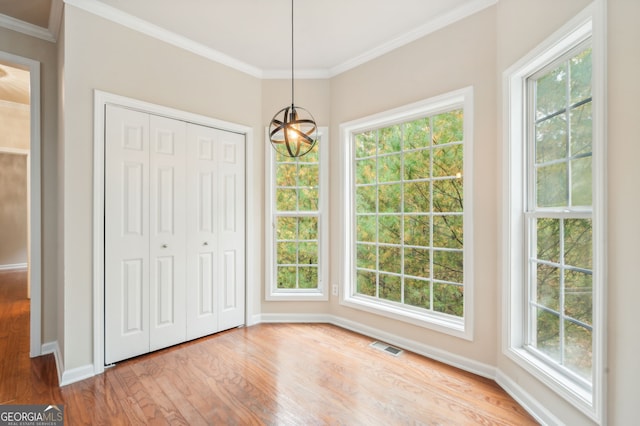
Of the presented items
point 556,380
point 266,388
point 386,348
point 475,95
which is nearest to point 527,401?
point 556,380

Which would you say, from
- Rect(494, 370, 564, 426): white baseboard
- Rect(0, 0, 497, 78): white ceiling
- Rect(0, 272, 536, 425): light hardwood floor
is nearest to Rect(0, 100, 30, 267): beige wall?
Rect(0, 272, 536, 425): light hardwood floor

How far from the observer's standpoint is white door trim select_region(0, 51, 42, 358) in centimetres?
270

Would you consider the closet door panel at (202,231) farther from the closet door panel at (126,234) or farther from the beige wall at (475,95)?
the beige wall at (475,95)

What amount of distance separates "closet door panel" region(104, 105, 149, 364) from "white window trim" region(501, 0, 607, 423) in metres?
2.93

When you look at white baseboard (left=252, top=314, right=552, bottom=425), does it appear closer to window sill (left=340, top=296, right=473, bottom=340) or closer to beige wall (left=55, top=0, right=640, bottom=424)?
beige wall (left=55, top=0, right=640, bottom=424)

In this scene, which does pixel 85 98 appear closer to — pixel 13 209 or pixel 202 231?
pixel 202 231

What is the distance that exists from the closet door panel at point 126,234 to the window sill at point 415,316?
80.3 inches

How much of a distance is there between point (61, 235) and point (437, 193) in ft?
10.4

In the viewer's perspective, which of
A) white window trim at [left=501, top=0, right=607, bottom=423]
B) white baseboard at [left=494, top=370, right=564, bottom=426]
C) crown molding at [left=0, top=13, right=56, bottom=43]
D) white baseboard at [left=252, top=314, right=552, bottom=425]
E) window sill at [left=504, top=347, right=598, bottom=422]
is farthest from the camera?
crown molding at [left=0, top=13, right=56, bottom=43]

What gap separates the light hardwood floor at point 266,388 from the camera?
189cm

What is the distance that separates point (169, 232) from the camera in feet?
9.32

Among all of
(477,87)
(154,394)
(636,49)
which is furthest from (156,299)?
(636,49)

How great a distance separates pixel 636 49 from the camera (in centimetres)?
127

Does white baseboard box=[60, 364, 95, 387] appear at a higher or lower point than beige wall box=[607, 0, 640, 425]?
lower
